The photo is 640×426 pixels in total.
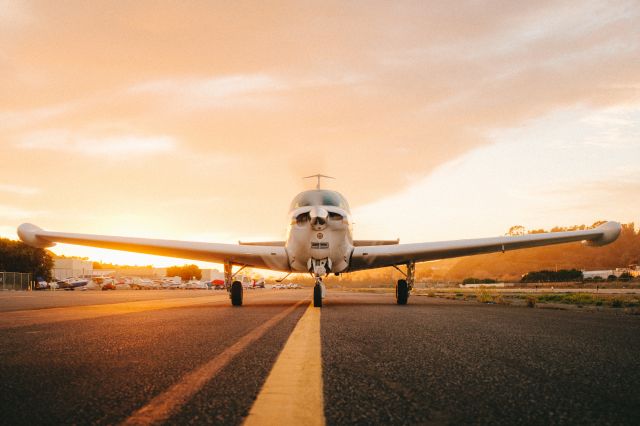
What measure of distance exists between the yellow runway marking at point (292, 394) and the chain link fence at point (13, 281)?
56086 millimetres

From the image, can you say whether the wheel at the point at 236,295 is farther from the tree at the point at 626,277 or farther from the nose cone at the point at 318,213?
the tree at the point at 626,277

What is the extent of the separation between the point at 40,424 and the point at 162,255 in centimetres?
1480

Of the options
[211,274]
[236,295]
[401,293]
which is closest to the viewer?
[236,295]

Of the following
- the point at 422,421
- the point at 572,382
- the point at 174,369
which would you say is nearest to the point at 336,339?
the point at 174,369

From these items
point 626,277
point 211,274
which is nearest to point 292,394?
point 626,277

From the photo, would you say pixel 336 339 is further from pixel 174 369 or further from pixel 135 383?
pixel 135 383

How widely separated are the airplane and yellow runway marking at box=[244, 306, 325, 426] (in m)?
8.52

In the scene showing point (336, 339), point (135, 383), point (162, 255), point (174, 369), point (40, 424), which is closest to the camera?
point (40, 424)

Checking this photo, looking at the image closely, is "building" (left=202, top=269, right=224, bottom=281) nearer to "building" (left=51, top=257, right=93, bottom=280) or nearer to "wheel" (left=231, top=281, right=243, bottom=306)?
"building" (left=51, top=257, right=93, bottom=280)

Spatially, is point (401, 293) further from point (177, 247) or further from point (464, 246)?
point (177, 247)

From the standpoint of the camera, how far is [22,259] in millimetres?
66688

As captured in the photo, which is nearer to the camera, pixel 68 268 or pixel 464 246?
pixel 464 246

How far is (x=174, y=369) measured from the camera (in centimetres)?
275

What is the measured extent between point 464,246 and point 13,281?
52.8m
